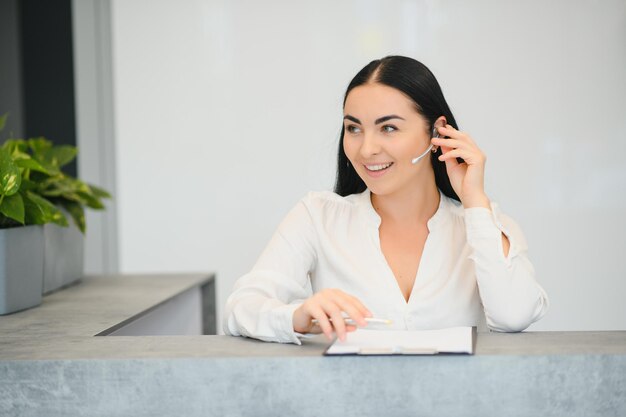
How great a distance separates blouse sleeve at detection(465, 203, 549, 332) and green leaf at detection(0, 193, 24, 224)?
3.77 ft

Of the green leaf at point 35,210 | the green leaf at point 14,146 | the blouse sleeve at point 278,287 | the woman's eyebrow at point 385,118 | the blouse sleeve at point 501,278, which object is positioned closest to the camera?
the blouse sleeve at point 278,287

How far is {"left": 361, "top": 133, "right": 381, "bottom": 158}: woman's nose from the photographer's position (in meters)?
1.94

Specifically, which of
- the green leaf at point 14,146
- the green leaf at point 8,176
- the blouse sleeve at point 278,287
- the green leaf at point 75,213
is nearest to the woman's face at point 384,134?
the blouse sleeve at point 278,287

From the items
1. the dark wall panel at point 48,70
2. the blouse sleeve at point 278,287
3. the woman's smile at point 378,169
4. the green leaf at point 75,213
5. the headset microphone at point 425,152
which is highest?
the dark wall panel at point 48,70

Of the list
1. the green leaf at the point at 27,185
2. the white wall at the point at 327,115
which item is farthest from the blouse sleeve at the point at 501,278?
the white wall at the point at 327,115

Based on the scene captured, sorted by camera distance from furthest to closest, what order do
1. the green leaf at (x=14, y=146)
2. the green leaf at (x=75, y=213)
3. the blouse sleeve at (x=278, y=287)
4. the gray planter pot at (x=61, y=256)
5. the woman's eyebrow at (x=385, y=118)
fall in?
the green leaf at (x=75, y=213), the gray planter pot at (x=61, y=256), the green leaf at (x=14, y=146), the woman's eyebrow at (x=385, y=118), the blouse sleeve at (x=278, y=287)

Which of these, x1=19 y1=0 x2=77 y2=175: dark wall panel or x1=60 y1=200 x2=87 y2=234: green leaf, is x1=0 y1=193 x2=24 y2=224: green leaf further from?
x1=19 y1=0 x2=77 y2=175: dark wall panel

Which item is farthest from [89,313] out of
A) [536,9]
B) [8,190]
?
[536,9]

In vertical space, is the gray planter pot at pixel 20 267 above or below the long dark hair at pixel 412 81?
below

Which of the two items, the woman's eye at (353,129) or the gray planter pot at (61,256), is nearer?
the woman's eye at (353,129)

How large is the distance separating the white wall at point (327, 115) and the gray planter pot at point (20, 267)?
6.81 ft

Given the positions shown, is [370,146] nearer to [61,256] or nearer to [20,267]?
[20,267]

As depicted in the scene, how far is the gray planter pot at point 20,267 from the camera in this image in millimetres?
2102

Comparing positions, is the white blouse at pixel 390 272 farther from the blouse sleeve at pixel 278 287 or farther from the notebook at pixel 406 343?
the notebook at pixel 406 343
